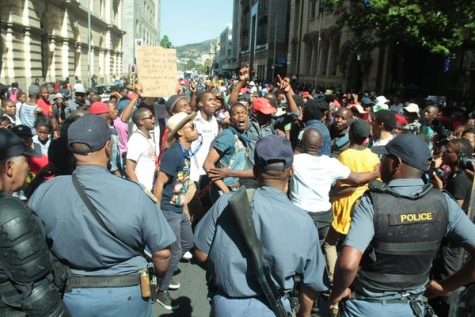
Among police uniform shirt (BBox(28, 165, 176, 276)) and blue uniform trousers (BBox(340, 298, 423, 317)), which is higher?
police uniform shirt (BBox(28, 165, 176, 276))

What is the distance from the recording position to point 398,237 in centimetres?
238

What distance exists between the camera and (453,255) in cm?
340

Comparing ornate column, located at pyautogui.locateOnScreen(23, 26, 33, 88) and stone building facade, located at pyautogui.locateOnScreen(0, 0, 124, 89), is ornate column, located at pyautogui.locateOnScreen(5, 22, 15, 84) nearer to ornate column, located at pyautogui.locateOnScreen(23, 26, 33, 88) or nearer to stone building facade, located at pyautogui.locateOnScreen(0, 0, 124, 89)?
stone building facade, located at pyautogui.locateOnScreen(0, 0, 124, 89)

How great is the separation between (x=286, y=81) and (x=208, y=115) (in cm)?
133

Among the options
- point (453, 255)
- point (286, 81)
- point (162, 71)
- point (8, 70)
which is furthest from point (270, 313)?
point (8, 70)

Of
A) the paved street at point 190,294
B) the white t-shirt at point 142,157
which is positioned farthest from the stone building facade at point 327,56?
the paved street at point 190,294

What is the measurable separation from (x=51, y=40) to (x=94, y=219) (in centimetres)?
2961

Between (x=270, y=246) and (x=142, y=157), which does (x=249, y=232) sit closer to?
(x=270, y=246)

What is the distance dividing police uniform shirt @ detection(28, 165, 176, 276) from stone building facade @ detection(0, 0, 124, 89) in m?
22.0

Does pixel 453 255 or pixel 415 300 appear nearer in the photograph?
pixel 415 300

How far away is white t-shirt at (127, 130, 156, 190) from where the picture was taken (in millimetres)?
4852

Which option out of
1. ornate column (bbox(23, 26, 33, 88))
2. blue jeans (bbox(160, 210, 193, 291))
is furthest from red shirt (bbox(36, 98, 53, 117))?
ornate column (bbox(23, 26, 33, 88))

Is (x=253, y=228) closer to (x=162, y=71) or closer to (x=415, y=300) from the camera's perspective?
(x=415, y=300)

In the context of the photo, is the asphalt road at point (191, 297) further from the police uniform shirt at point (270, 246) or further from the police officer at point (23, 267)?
the police officer at point (23, 267)
